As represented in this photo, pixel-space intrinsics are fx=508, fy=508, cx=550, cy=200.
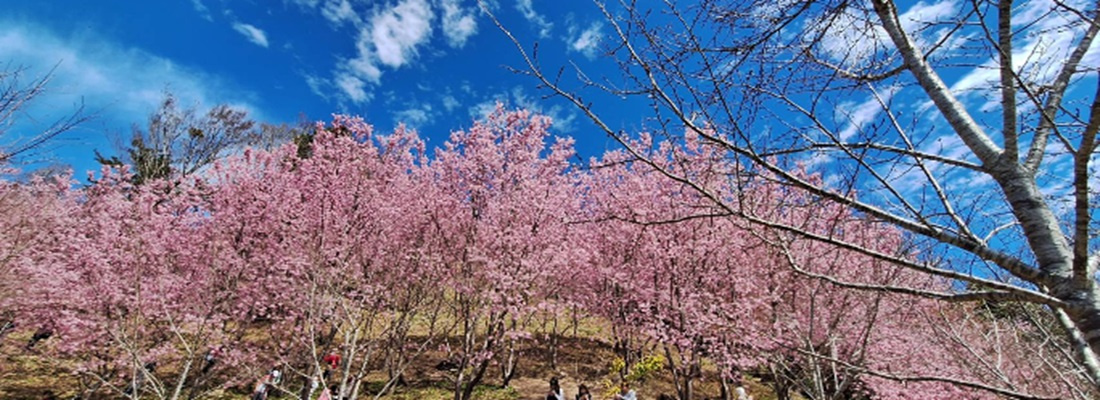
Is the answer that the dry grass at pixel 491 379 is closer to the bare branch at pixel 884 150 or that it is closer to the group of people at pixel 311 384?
the group of people at pixel 311 384

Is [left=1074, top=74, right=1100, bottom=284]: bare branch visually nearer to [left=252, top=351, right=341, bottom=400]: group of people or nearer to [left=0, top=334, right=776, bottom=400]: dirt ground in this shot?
[left=252, top=351, right=341, bottom=400]: group of people

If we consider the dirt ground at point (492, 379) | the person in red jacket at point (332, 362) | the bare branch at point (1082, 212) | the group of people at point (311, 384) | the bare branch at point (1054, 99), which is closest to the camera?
the bare branch at point (1082, 212)

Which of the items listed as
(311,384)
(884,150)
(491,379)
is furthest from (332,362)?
(884,150)

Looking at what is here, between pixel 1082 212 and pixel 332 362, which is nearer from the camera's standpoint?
pixel 1082 212

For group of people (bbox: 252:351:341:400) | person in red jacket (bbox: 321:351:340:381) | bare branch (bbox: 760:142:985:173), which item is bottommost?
group of people (bbox: 252:351:341:400)

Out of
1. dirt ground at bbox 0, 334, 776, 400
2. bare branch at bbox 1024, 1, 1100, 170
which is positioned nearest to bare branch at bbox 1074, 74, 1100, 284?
bare branch at bbox 1024, 1, 1100, 170

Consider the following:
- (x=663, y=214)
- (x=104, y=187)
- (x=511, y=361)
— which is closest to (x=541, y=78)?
(x=663, y=214)

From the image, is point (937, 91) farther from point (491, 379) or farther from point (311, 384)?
point (491, 379)

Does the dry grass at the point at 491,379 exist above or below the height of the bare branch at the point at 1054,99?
below

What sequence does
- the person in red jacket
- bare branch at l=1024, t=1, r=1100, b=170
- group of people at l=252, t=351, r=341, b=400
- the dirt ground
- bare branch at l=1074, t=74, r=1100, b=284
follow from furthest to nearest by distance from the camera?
the person in red jacket → the dirt ground → group of people at l=252, t=351, r=341, b=400 → bare branch at l=1024, t=1, r=1100, b=170 → bare branch at l=1074, t=74, r=1100, b=284

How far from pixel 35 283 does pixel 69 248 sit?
43.7 inches

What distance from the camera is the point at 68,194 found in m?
16.3

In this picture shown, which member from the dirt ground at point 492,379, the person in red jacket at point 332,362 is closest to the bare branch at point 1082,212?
the dirt ground at point 492,379

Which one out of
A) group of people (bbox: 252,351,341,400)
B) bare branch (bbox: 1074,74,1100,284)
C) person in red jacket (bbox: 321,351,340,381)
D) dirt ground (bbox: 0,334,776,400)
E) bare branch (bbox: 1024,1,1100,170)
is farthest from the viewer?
person in red jacket (bbox: 321,351,340,381)
